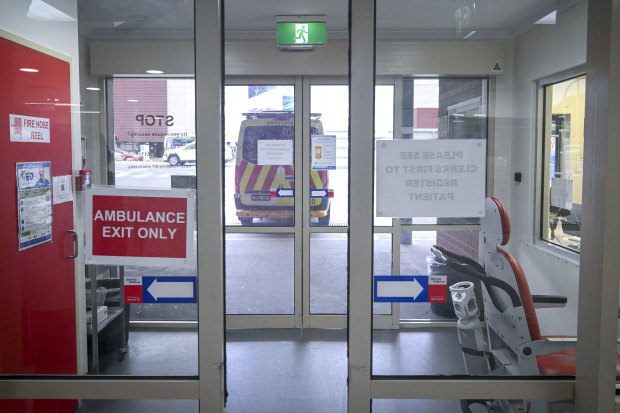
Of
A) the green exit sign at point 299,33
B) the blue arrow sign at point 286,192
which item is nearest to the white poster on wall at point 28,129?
the green exit sign at point 299,33

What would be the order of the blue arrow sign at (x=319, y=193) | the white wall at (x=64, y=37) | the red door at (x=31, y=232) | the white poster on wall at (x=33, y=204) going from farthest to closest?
the blue arrow sign at (x=319, y=193) → the white poster on wall at (x=33, y=204) → the red door at (x=31, y=232) → the white wall at (x=64, y=37)

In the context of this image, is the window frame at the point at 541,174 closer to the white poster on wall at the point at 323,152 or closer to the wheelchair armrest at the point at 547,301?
the wheelchair armrest at the point at 547,301

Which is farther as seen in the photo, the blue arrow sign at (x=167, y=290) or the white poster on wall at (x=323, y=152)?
the white poster on wall at (x=323, y=152)

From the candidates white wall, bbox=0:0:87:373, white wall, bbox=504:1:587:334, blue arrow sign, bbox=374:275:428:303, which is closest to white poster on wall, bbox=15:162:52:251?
white wall, bbox=0:0:87:373

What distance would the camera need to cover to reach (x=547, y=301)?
2256mm

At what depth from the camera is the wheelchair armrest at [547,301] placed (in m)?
2.25

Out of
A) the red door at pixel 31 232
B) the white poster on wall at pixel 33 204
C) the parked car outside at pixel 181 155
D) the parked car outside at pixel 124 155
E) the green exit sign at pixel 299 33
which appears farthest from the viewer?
the green exit sign at pixel 299 33

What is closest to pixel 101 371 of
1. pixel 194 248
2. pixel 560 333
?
pixel 194 248

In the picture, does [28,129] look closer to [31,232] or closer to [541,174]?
[31,232]

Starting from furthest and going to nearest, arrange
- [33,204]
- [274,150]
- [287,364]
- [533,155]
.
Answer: [274,150]
[287,364]
[33,204]
[533,155]

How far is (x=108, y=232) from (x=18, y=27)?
1126 millimetres

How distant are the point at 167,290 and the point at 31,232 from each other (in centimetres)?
102

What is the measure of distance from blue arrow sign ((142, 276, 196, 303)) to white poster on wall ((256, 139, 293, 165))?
312cm

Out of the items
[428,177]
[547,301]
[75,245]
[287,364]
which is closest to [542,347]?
[547,301]
